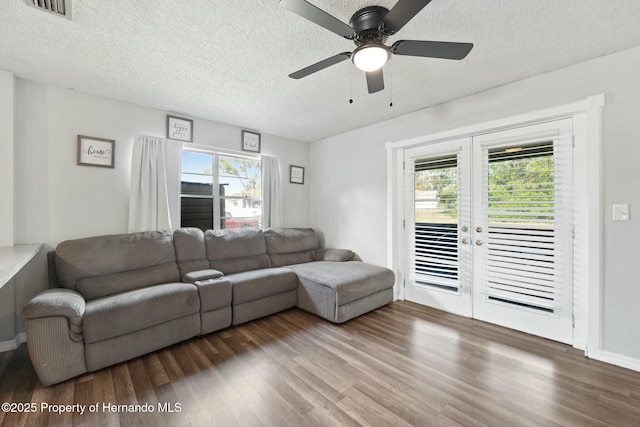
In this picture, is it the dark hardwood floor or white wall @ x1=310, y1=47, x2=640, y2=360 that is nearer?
the dark hardwood floor

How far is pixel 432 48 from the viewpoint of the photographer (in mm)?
1677

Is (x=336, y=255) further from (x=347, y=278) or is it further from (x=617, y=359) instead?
(x=617, y=359)

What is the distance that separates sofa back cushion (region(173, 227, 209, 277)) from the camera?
124 inches

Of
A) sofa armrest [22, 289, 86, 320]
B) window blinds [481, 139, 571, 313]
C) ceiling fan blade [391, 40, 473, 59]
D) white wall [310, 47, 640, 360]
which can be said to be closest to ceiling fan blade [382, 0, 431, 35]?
ceiling fan blade [391, 40, 473, 59]

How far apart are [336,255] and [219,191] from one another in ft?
6.60

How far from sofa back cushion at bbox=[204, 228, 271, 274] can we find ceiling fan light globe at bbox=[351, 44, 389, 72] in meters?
2.70

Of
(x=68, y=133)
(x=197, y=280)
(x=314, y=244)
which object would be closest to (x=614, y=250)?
(x=314, y=244)

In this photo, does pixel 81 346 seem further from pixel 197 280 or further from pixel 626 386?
pixel 626 386

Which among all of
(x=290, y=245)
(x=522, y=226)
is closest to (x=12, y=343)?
(x=290, y=245)

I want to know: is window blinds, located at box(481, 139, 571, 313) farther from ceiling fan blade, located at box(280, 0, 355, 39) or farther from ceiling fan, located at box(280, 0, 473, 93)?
ceiling fan blade, located at box(280, 0, 355, 39)

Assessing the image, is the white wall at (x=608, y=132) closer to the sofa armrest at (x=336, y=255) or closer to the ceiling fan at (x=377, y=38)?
the sofa armrest at (x=336, y=255)

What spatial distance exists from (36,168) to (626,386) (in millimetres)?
5320

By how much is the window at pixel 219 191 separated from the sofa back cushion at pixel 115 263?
678 mm

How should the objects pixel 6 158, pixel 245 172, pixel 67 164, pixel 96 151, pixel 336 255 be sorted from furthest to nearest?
1. pixel 245 172
2. pixel 336 255
3. pixel 96 151
4. pixel 67 164
5. pixel 6 158
